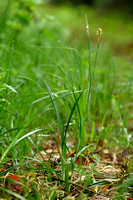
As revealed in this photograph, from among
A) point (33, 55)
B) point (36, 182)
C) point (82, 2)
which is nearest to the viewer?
point (36, 182)

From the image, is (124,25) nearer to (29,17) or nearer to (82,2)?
(82,2)

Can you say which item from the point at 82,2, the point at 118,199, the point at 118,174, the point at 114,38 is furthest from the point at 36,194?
the point at 82,2

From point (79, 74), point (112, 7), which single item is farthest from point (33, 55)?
point (112, 7)

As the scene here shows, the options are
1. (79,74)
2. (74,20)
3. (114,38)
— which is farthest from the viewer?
(74,20)

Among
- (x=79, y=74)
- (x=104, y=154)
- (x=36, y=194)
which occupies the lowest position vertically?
(x=104, y=154)

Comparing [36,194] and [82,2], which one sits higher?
[82,2]

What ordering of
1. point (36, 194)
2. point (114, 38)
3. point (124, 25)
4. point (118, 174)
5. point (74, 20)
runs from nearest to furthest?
point (36, 194), point (118, 174), point (114, 38), point (124, 25), point (74, 20)

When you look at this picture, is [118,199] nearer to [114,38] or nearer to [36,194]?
[36,194]

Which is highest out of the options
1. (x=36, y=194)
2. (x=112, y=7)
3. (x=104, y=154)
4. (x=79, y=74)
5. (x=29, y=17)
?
(x=112, y=7)

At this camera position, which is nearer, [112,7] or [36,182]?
[36,182]
